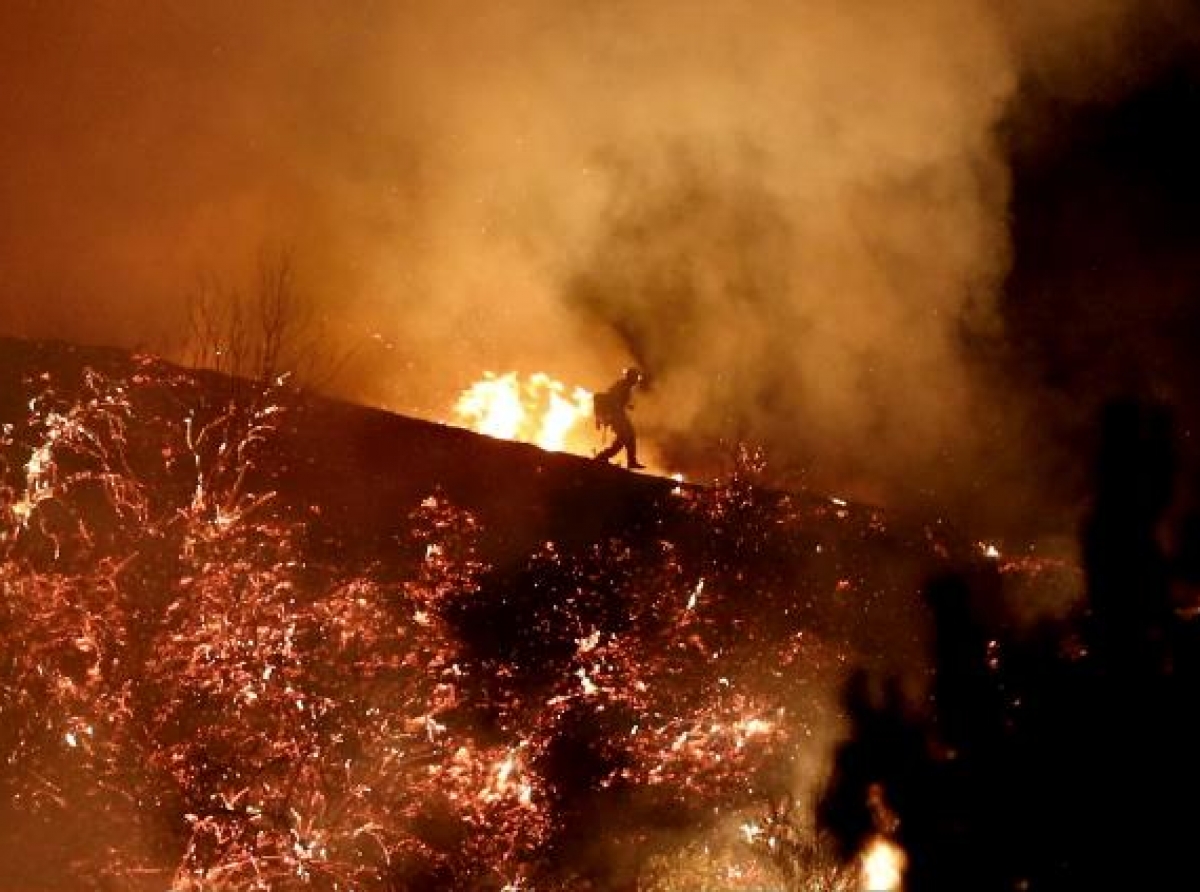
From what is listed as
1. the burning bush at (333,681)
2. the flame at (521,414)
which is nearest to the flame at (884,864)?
the burning bush at (333,681)

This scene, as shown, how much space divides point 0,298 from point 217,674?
7159 mm

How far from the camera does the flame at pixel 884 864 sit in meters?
3.74

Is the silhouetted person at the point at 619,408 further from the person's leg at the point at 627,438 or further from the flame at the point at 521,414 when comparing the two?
the flame at the point at 521,414

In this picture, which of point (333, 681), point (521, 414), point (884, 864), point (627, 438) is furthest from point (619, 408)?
point (884, 864)

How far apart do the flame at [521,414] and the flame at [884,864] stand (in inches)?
434

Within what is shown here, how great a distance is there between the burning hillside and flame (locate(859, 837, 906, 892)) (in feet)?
7.98

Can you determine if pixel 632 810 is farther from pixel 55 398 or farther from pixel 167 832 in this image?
pixel 55 398

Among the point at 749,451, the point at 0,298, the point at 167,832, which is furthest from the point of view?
the point at 749,451

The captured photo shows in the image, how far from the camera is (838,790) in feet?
15.1

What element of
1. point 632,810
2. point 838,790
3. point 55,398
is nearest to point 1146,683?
point 838,790

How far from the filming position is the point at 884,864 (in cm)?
406

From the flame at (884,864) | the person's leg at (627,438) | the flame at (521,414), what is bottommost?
the flame at (884,864)

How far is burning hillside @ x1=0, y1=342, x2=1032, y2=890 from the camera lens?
8125 millimetres

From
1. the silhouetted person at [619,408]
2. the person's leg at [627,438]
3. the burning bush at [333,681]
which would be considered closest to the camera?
the burning bush at [333,681]
